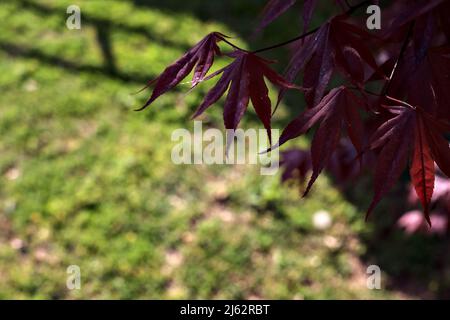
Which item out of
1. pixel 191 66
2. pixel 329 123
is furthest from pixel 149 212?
pixel 329 123

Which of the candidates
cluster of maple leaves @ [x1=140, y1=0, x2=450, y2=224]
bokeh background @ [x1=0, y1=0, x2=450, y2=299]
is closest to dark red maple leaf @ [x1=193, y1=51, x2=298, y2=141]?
cluster of maple leaves @ [x1=140, y1=0, x2=450, y2=224]

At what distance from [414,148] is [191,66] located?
637 mm

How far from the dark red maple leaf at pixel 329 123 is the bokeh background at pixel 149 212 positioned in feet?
6.21

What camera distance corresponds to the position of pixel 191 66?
1623 millimetres

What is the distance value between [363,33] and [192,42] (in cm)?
358

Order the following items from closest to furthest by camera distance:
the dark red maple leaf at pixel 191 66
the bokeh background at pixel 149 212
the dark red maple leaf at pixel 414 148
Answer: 1. the dark red maple leaf at pixel 414 148
2. the dark red maple leaf at pixel 191 66
3. the bokeh background at pixel 149 212

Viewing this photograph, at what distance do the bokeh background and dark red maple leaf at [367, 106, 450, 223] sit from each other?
73.8 inches

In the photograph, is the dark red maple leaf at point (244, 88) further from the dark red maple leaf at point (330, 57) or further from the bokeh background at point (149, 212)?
the bokeh background at point (149, 212)

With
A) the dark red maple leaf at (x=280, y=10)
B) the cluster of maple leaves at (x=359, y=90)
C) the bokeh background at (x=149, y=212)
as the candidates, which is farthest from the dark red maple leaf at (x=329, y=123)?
the bokeh background at (x=149, y=212)

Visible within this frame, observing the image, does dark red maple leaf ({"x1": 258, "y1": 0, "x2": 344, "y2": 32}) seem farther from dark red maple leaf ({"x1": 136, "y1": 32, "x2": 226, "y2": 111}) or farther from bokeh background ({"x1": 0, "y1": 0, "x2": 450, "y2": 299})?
bokeh background ({"x1": 0, "y1": 0, "x2": 450, "y2": 299})

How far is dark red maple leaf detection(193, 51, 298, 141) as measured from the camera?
1.54m

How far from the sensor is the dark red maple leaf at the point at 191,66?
1.59 metres

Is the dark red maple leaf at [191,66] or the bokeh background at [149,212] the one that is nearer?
the dark red maple leaf at [191,66]
